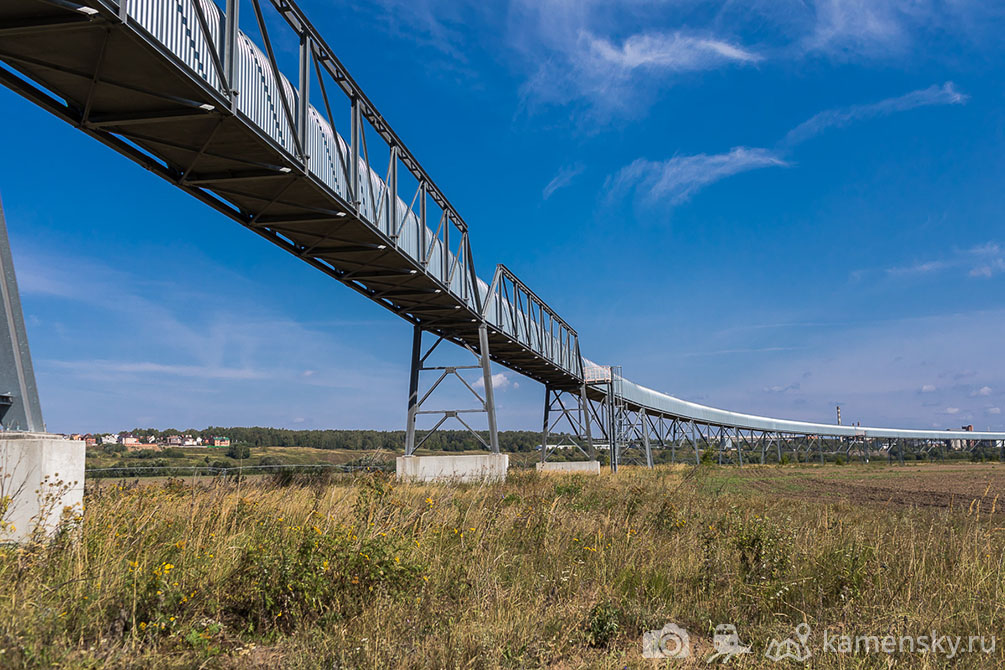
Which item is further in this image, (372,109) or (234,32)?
(372,109)

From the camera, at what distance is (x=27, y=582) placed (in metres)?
4.87

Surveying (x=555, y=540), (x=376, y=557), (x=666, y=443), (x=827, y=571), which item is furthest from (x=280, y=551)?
(x=666, y=443)

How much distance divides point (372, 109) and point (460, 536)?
12.3 metres

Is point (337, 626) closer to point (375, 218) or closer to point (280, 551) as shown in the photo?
point (280, 551)

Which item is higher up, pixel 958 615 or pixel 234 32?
pixel 234 32
